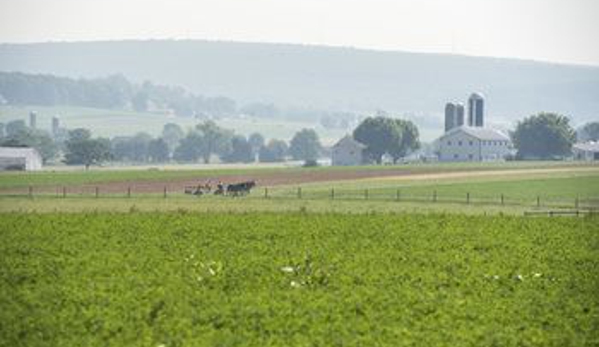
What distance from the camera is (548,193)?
258 feet

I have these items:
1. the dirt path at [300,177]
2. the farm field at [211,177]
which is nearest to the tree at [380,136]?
the farm field at [211,177]

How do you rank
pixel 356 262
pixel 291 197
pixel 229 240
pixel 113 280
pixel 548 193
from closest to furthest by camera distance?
pixel 113 280, pixel 356 262, pixel 229 240, pixel 291 197, pixel 548 193

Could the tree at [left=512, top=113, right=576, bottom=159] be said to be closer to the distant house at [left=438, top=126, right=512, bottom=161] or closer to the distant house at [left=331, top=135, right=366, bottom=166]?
the distant house at [left=438, top=126, right=512, bottom=161]

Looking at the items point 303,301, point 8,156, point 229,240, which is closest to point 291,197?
point 229,240

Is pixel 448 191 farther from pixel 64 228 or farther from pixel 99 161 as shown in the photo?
pixel 99 161

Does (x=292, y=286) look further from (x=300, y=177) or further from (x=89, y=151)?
(x=89, y=151)

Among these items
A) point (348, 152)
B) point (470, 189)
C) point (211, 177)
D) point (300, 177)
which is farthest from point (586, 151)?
point (470, 189)

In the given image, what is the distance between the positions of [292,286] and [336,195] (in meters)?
48.4

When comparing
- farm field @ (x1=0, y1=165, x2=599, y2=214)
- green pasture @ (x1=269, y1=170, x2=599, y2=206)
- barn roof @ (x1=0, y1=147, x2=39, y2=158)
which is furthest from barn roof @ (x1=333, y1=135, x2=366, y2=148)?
green pasture @ (x1=269, y1=170, x2=599, y2=206)

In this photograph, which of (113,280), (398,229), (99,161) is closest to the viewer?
(113,280)

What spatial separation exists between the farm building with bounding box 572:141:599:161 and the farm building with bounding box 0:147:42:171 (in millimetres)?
85502

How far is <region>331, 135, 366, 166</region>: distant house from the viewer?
524ft

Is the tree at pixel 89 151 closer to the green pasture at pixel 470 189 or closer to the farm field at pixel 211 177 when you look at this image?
the farm field at pixel 211 177

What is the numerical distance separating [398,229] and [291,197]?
102 feet
